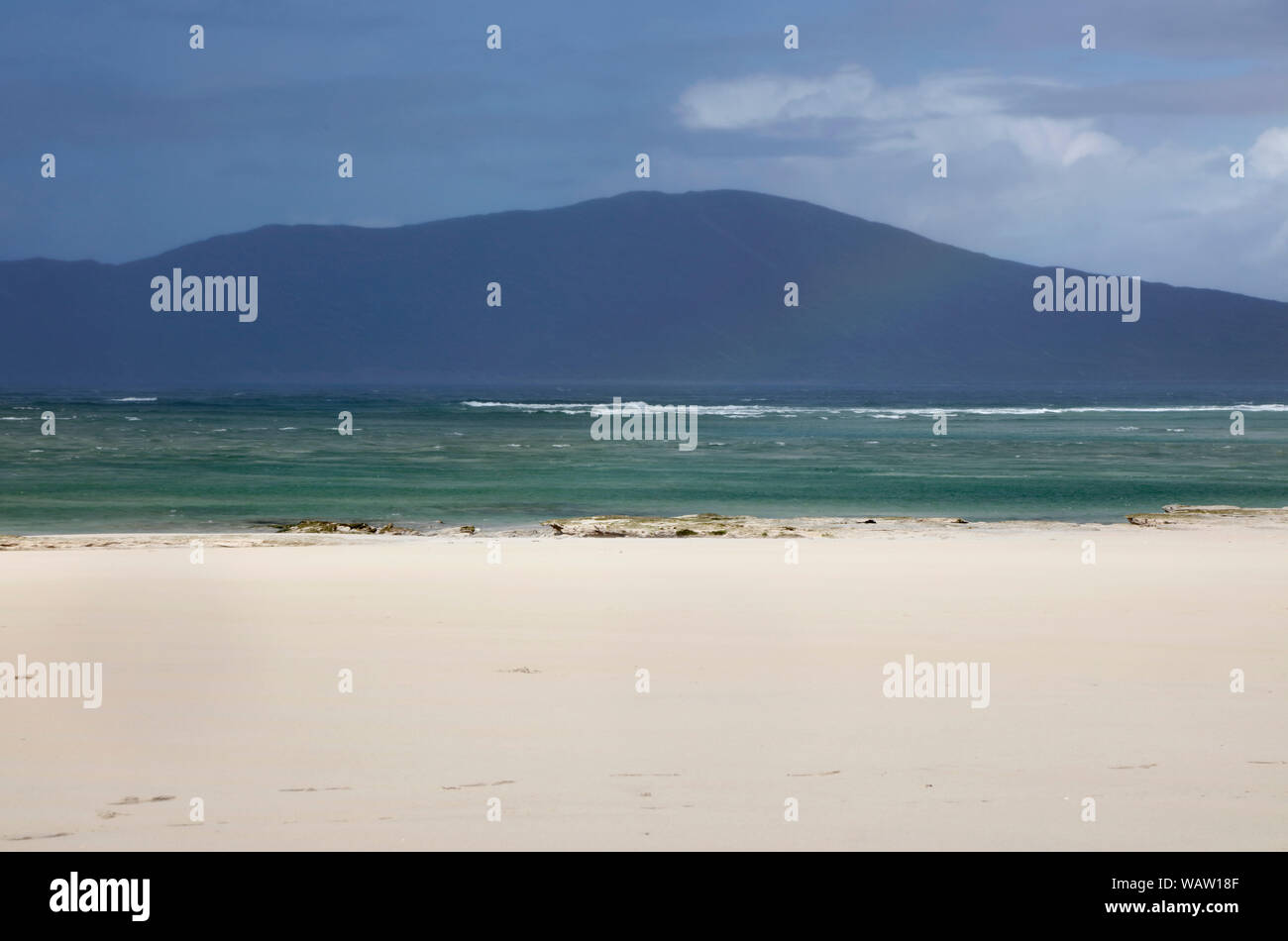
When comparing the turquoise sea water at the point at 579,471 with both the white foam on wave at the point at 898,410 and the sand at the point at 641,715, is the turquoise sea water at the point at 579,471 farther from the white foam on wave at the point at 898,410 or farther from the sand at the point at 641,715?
the white foam on wave at the point at 898,410

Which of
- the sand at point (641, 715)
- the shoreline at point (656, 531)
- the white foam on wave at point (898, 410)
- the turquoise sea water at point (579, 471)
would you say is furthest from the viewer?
the white foam on wave at point (898, 410)

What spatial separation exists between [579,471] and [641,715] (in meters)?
28.3

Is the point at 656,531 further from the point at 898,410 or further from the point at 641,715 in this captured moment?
the point at 898,410

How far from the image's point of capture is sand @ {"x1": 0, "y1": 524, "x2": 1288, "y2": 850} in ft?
16.0

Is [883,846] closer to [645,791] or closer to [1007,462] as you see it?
[645,791]

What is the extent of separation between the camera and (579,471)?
1367 inches

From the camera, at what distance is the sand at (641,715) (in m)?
4.88

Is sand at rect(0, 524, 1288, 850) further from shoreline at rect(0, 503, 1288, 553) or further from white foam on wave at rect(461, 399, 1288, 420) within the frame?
white foam on wave at rect(461, 399, 1288, 420)

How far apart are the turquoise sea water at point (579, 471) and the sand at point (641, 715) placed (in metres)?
12.1

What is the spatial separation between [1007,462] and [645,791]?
1407 inches

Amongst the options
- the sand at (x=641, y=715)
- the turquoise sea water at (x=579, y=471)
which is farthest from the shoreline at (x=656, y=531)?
the sand at (x=641, y=715)

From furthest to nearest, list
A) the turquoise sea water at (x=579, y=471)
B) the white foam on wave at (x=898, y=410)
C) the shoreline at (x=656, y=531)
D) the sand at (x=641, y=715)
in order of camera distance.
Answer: the white foam on wave at (x=898, y=410)
the turquoise sea water at (x=579, y=471)
the shoreline at (x=656, y=531)
the sand at (x=641, y=715)

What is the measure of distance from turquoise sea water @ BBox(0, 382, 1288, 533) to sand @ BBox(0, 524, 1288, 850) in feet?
39.7
